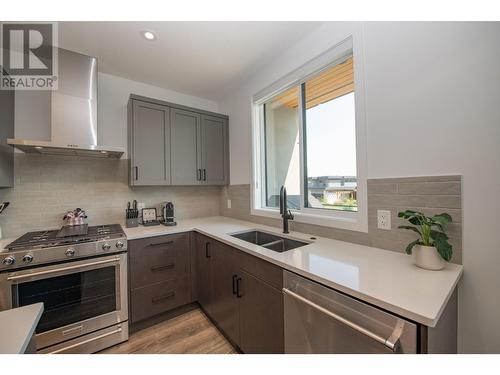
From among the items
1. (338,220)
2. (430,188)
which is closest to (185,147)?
(338,220)

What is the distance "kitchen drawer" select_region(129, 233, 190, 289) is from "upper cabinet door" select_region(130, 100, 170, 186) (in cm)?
66

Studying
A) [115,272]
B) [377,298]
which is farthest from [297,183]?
[115,272]

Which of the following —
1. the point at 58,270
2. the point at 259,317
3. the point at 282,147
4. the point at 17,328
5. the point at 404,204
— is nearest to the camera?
the point at 17,328

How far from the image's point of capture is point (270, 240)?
6.17ft

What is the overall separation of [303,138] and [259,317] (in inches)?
59.1

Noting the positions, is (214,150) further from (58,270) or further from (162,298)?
(58,270)

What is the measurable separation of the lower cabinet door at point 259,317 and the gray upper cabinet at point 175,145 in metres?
1.46

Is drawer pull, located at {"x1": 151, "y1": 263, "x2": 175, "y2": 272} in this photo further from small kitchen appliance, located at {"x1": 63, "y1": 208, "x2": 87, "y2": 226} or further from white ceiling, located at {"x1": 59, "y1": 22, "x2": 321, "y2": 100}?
white ceiling, located at {"x1": 59, "y1": 22, "x2": 321, "y2": 100}

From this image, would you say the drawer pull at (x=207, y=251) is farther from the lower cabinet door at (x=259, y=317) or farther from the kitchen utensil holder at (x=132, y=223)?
the kitchen utensil holder at (x=132, y=223)

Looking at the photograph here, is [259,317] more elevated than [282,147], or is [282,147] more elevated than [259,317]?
[282,147]

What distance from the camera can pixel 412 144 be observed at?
1.14m

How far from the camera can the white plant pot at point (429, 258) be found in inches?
36.8

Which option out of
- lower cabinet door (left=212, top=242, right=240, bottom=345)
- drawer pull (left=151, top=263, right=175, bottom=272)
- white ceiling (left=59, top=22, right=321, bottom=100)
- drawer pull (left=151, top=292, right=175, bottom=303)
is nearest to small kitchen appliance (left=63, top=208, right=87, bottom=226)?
drawer pull (left=151, top=263, right=175, bottom=272)

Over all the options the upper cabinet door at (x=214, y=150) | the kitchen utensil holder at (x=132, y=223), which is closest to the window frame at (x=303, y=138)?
the upper cabinet door at (x=214, y=150)
